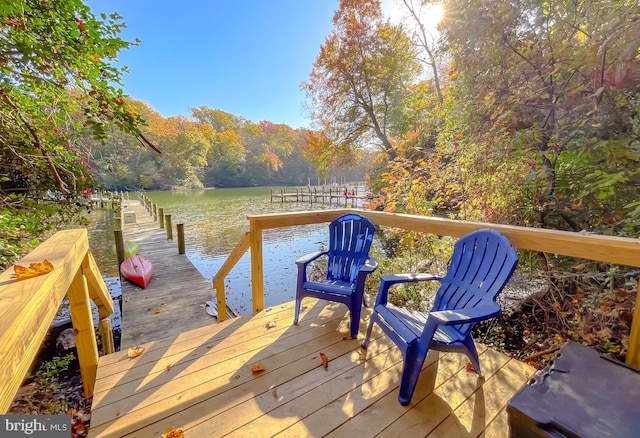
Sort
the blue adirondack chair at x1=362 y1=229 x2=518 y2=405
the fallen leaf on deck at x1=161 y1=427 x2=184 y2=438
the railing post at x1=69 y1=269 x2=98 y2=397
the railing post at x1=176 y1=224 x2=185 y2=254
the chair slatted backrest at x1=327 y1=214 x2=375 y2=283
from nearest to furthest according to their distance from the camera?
the fallen leaf on deck at x1=161 y1=427 x2=184 y2=438 → the blue adirondack chair at x1=362 y1=229 x2=518 y2=405 → the railing post at x1=69 y1=269 x2=98 y2=397 → the chair slatted backrest at x1=327 y1=214 x2=375 y2=283 → the railing post at x1=176 y1=224 x2=185 y2=254

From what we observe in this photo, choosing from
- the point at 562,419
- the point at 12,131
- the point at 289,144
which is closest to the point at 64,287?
the point at 562,419

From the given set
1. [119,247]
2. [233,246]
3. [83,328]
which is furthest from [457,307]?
[233,246]

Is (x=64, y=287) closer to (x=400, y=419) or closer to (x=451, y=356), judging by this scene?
(x=400, y=419)

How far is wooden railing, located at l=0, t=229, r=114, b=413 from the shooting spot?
63 centimetres

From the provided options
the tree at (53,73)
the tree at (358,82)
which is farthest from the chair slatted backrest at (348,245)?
the tree at (358,82)

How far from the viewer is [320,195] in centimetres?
2230

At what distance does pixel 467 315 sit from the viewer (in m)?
1.30

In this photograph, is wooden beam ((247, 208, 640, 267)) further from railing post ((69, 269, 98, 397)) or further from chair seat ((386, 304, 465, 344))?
railing post ((69, 269, 98, 397))

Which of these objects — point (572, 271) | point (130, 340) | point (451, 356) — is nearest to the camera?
point (451, 356)

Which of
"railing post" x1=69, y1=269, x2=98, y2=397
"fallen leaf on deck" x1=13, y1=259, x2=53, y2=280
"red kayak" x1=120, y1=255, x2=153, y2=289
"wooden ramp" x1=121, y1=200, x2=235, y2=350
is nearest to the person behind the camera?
"fallen leaf on deck" x1=13, y1=259, x2=53, y2=280

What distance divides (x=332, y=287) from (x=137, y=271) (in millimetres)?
4305

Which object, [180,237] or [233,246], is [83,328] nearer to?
→ [180,237]

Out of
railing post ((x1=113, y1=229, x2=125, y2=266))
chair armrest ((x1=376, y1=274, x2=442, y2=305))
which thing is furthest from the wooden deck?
railing post ((x1=113, y1=229, x2=125, y2=266))

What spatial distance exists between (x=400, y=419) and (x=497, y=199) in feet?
8.00
